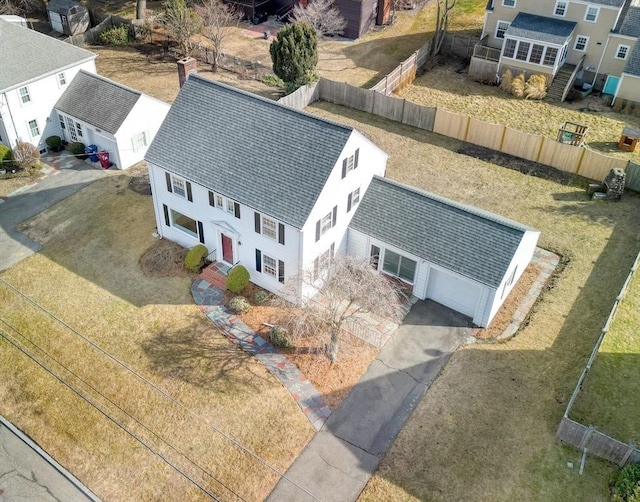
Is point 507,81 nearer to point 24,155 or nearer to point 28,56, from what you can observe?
point 28,56

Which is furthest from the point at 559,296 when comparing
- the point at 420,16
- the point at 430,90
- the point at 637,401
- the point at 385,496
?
the point at 420,16

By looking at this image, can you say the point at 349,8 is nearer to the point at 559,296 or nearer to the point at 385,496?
the point at 559,296

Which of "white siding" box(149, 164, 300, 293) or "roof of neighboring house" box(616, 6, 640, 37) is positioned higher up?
"roof of neighboring house" box(616, 6, 640, 37)

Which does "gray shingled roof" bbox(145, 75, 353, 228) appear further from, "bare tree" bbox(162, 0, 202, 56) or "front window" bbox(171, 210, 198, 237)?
"bare tree" bbox(162, 0, 202, 56)

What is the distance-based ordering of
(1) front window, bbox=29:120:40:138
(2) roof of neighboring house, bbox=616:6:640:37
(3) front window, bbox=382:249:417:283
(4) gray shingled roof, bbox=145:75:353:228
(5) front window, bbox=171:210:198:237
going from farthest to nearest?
(2) roof of neighboring house, bbox=616:6:640:37, (1) front window, bbox=29:120:40:138, (5) front window, bbox=171:210:198:237, (3) front window, bbox=382:249:417:283, (4) gray shingled roof, bbox=145:75:353:228

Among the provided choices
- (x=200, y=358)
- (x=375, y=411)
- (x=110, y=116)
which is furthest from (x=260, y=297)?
(x=110, y=116)

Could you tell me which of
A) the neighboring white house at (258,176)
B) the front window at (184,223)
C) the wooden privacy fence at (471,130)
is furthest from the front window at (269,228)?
the wooden privacy fence at (471,130)

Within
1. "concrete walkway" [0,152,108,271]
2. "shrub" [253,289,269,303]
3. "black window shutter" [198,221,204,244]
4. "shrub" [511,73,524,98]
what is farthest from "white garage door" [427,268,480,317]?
"shrub" [511,73,524,98]
